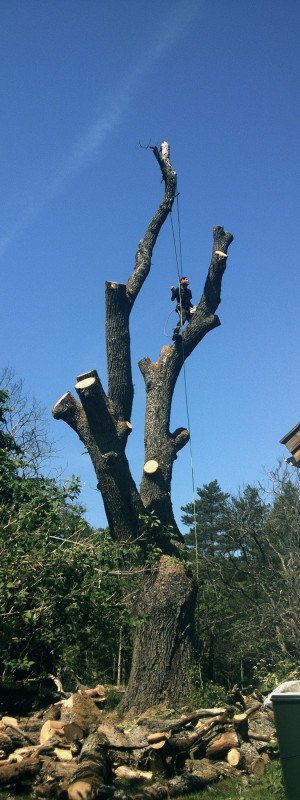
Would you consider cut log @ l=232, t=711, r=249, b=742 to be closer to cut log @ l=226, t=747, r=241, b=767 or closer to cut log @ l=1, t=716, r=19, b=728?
cut log @ l=226, t=747, r=241, b=767

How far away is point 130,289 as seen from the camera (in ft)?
42.5

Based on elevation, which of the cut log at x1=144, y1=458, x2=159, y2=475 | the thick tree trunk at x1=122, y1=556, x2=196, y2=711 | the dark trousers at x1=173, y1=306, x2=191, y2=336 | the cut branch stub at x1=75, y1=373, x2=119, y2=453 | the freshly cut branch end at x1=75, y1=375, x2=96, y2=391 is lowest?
the thick tree trunk at x1=122, y1=556, x2=196, y2=711

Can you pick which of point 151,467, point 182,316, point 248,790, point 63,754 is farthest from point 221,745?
point 182,316

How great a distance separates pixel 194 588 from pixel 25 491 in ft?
13.0

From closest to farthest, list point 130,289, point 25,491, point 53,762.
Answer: point 53,762
point 25,491
point 130,289

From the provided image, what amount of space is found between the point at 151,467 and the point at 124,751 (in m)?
5.01

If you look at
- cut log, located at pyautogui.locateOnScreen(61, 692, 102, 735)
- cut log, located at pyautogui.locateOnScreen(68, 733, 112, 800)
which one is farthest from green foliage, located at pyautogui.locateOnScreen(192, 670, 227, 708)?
cut log, located at pyautogui.locateOnScreen(68, 733, 112, 800)

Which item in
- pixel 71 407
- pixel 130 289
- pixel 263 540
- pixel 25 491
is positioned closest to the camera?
pixel 25 491

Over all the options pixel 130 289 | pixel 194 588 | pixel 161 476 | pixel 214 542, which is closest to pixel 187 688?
pixel 194 588

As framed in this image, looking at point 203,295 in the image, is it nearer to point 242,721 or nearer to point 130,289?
point 130,289

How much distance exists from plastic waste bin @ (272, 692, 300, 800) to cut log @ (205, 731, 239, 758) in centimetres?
360

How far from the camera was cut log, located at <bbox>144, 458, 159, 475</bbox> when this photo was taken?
11.6 meters

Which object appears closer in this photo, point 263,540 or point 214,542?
point 263,540

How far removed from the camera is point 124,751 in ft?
24.3
